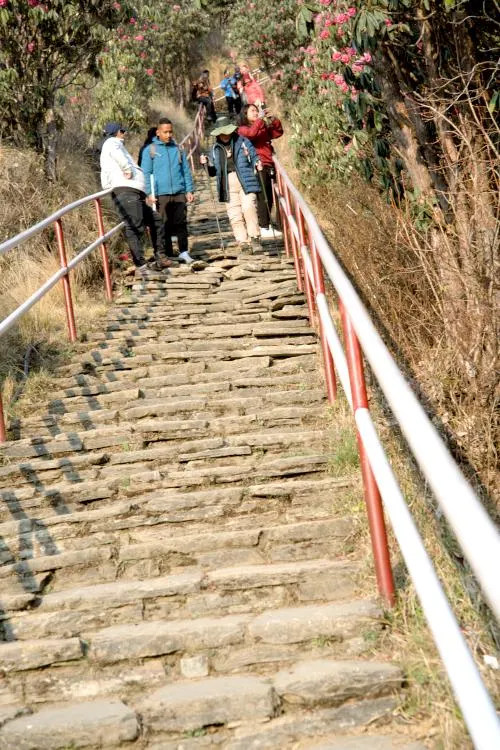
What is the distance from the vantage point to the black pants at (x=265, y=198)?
511 inches

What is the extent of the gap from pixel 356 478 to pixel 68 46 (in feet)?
31.4

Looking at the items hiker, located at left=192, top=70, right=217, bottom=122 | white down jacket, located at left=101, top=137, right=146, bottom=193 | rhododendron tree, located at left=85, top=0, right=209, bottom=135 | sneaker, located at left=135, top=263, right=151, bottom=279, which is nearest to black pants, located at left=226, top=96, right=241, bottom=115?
hiker, located at left=192, top=70, right=217, bottom=122

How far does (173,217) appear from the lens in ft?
39.1

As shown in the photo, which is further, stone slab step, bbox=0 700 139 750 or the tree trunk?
the tree trunk

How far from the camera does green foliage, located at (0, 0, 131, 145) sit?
42.3 feet

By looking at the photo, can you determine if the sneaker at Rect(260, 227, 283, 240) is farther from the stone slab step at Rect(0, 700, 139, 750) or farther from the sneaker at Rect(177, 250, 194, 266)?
the stone slab step at Rect(0, 700, 139, 750)

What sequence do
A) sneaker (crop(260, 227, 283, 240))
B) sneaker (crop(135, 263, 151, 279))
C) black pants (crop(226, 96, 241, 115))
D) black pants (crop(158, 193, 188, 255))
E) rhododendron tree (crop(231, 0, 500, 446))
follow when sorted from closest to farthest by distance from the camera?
rhododendron tree (crop(231, 0, 500, 446)), sneaker (crop(135, 263, 151, 279)), black pants (crop(158, 193, 188, 255)), sneaker (crop(260, 227, 283, 240)), black pants (crop(226, 96, 241, 115))

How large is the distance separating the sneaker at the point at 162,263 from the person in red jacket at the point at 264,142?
1619mm

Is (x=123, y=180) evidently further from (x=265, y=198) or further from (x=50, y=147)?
(x=50, y=147)

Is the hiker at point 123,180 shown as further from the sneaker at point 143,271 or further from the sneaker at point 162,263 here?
the sneaker at point 162,263

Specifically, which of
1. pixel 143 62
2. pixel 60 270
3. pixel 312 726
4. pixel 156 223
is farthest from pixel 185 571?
pixel 143 62

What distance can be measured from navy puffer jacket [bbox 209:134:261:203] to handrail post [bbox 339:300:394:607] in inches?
313

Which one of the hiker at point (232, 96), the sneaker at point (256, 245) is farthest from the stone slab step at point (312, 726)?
the hiker at point (232, 96)

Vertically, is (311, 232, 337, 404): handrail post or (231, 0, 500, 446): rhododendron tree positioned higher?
(231, 0, 500, 446): rhododendron tree
